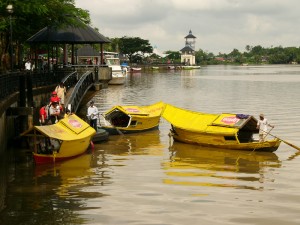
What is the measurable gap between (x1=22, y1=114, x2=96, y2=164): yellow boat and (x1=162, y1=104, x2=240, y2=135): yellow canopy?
6.14m

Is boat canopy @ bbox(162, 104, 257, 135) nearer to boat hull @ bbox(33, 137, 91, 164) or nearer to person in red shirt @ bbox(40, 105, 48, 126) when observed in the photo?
boat hull @ bbox(33, 137, 91, 164)

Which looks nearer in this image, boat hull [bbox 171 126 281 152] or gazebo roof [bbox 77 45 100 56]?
boat hull [bbox 171 126 281 152]

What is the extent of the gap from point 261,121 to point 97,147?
8.32 meters

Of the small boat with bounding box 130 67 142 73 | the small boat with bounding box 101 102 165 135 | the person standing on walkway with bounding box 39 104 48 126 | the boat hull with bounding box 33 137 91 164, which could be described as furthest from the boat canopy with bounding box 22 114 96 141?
the small boat with bounding box 130 67 142 73

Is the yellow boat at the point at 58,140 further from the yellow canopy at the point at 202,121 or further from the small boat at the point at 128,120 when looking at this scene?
the small boat at the point at 128,120

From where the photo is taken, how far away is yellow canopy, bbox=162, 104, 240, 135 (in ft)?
86.2

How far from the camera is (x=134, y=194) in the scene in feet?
58.4

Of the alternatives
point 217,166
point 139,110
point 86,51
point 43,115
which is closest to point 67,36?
point 139,110

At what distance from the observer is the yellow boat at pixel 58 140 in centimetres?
2159

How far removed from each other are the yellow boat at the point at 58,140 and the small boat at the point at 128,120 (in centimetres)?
681

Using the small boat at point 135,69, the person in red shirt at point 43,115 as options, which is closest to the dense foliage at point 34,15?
the person in red shirt at point 43,115

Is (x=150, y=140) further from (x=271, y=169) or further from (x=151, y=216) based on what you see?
(x=151, y=216)

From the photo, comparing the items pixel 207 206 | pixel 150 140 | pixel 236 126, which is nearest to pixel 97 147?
pixel 150 140

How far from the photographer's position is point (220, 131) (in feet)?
86.0
